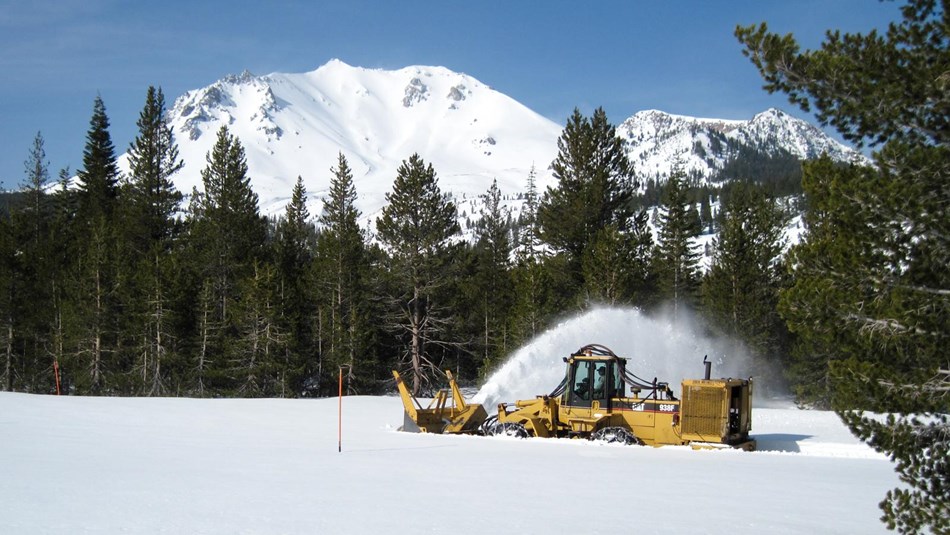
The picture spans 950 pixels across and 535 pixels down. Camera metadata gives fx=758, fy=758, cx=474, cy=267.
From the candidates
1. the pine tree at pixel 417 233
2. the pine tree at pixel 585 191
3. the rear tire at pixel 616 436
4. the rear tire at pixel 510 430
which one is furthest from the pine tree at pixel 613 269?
the rear tire at pixel 616 436

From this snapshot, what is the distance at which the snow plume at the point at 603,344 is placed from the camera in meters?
27.2

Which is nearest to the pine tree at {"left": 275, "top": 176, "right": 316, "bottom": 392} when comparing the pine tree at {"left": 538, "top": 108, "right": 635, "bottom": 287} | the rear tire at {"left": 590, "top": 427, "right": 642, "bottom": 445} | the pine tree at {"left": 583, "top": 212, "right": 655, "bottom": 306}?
the pine tree at {"left": 538, "top": 108, "right": 635, "bottom": 287}

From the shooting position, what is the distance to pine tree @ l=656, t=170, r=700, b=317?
45.9m

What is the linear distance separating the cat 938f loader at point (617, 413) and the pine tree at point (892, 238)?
32.7 ft

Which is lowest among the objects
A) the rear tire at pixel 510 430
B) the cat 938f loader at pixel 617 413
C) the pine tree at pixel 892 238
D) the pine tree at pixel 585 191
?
the rear tire at pixel 510 430

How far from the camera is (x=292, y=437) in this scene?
17.6 meters

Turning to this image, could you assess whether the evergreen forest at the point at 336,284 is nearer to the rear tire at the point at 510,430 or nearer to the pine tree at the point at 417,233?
the pine tree at the point at 417,233

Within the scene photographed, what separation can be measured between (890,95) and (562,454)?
34.0ft

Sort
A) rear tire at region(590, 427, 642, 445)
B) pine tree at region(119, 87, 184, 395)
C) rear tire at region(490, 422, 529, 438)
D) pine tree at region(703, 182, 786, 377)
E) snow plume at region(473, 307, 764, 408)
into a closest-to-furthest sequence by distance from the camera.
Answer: rear tire at region(590, 427, 642, 445) → rear tire at region(490, 422, 529, 438) → snow plume at region(473, 307, 764, 408) → pine tree at region(119, 87, 184, 395) → pine tree at region(703, 182, 786, 377)

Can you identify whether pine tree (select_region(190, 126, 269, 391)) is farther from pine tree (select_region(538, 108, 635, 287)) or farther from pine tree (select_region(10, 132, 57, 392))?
pine tree (select_region(538, 108, 635, 287))

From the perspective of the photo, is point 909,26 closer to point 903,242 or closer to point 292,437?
point 903,242

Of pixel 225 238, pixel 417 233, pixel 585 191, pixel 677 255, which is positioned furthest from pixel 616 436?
pixel 677 255

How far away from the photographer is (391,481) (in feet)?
37.2

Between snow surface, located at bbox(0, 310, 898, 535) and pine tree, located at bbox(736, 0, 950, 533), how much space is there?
224 centimetres
